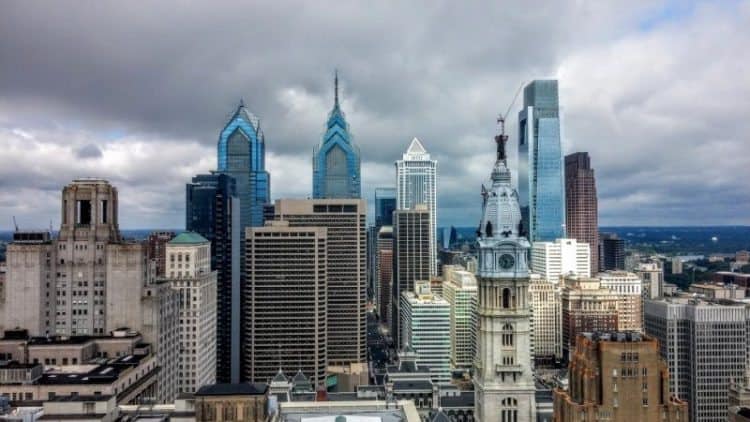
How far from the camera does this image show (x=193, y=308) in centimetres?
15600

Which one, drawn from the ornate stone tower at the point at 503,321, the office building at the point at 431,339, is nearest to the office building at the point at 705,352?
the office building at the point at 431,339

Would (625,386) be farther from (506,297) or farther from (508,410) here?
(506,297)

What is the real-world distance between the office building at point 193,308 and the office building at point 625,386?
313ft

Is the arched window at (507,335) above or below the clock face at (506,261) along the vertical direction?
below

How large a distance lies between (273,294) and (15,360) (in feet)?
317

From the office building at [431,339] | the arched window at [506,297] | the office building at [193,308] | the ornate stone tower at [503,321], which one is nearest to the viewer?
the ornate stone tower at [503,321]

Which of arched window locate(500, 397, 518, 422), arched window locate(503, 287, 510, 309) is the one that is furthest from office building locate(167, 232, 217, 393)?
arched window locate(503, 287, 510, 309)

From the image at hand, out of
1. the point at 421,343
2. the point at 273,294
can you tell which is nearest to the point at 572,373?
the point at 421,343

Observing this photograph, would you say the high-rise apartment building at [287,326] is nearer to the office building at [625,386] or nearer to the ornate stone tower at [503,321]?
the ornate stone tower at [503,321]

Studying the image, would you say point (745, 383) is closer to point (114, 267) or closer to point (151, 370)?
point (151, 370)

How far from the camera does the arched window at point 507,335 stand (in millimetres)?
103500

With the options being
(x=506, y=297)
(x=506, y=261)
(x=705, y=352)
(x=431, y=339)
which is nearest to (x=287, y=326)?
(x=431, y=339)

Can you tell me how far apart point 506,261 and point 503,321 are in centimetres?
937

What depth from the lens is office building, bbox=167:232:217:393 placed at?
497ft
